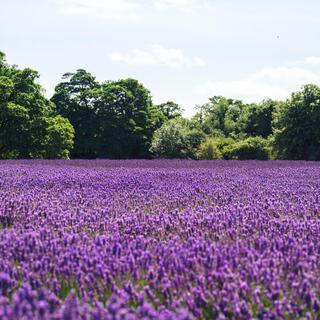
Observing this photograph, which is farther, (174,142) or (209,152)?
(174,142)

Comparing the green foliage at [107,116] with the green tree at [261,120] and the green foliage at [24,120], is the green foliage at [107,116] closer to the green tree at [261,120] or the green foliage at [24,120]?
the green foliage at [24,120]

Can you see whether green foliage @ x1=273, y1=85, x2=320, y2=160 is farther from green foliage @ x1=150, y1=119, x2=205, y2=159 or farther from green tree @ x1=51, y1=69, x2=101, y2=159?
green tree @ x1=51, y1=69, x2=101, y2=159

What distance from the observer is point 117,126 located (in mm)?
45562

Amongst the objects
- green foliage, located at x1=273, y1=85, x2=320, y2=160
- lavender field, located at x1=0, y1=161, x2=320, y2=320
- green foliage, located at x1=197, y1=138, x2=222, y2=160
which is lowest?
lavender field, located at x1=0, y1=161, x2=320, y2=320

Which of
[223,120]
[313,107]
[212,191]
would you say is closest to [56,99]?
[313,107]

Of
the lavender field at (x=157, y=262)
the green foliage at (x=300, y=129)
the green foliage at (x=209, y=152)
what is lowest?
the lavender field at (x=157, y=262)

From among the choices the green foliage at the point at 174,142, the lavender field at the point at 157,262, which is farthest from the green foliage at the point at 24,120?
the lavender field at the point at 157,262

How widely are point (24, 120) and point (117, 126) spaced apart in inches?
583

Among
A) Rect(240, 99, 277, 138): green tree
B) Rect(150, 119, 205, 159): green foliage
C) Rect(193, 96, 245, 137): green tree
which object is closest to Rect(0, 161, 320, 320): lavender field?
Rect(150, 119, 205, 159): green foliage

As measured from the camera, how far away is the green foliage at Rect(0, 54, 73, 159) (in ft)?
102

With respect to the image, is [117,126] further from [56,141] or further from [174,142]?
[56,141]

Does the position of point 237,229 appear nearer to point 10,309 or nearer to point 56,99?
point 10,309

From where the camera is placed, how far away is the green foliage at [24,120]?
1228 inches

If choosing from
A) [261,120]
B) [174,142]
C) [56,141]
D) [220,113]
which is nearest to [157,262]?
[56,141]
